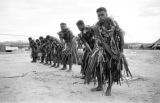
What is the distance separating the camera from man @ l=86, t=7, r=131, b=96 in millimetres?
5531

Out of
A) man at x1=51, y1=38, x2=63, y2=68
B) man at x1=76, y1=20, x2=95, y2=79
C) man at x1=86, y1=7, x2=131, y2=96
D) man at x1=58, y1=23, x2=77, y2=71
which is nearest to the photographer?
man at x1=86, y1=7, x2=131, y2=96

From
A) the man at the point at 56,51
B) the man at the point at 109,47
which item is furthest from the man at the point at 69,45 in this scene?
the man at the point at 109,47

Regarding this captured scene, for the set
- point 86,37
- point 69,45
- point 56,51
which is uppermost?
point 86,37

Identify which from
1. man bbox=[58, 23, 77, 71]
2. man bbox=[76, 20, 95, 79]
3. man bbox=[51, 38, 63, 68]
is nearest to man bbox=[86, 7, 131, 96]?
man bbox=[76, 20, 95, 79]

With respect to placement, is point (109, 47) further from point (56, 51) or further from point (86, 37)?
point (56, 51)

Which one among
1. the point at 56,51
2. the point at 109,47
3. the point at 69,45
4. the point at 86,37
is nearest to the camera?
the point at 109,47

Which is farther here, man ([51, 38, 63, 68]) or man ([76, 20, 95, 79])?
man ([51, 38, 63, 68])

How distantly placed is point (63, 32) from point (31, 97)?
5.58 metres

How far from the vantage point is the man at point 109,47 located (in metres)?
5.53

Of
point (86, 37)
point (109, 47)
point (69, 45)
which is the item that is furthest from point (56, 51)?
point (109, 47)

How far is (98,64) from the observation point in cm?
575

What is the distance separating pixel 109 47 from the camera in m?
5.59

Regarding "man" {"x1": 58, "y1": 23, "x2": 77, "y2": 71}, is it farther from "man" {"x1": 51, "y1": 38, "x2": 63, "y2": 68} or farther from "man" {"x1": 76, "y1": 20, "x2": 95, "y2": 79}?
"man" {"x1": 76, "y1": 20, "x2": 95, "y2": 79}

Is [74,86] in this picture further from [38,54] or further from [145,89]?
[38,54]
